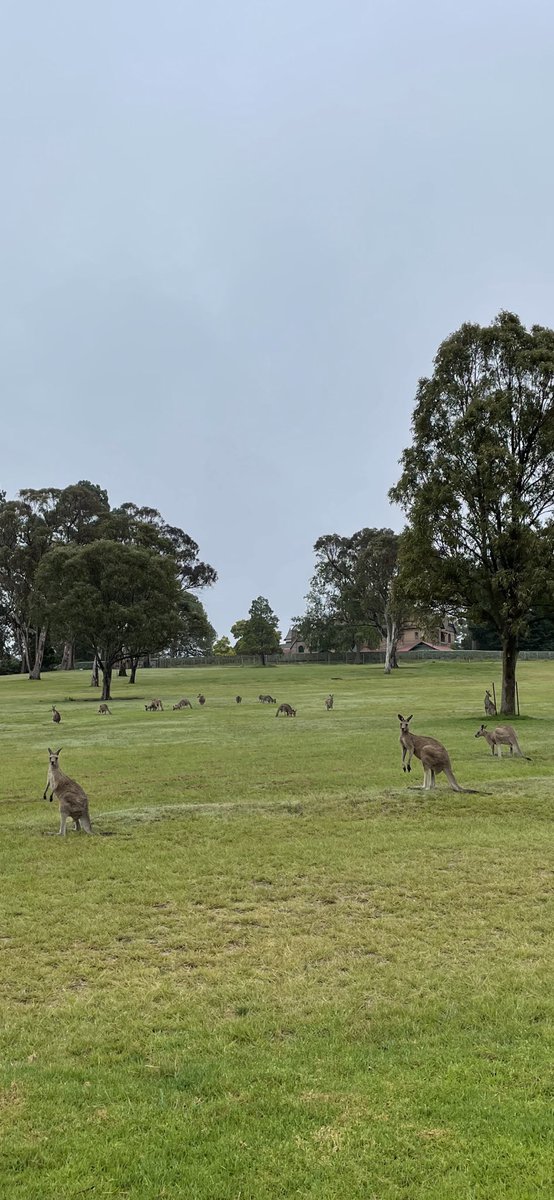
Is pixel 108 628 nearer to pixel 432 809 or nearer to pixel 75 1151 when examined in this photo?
pixel 432 809

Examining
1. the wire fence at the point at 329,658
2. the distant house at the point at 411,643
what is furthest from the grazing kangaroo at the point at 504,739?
the distant house at the point at 411,643

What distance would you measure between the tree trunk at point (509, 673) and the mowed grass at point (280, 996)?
50.4ft

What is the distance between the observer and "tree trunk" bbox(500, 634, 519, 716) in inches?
1144

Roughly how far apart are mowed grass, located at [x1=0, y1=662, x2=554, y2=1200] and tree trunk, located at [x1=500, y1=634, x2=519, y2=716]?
50.4 ft

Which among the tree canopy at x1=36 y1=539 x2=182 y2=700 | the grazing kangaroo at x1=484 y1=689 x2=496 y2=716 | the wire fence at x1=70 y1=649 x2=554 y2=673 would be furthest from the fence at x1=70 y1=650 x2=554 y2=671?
the grazing kangaroo at x1=484 y1=689 x2=496 y2=716

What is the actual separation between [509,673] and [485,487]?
7.59 metres

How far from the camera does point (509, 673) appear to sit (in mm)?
29828

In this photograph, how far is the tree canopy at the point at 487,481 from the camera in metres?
27.6

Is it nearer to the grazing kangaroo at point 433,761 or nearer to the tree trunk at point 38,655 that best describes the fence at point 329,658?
the tree trunk at point 38,655

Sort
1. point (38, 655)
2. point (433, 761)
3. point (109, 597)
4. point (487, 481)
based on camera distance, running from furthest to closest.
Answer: point (38, 655) < point (109, 597) < point (487, 481) < point (433, 761)

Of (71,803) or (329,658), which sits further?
(329,658)

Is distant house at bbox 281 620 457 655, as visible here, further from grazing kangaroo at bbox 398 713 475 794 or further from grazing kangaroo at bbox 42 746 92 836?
grazing kangaroo at bbox 42 746 92 836

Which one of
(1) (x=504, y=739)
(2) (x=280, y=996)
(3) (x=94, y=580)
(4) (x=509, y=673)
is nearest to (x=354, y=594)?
(3) (x=94, y=580)

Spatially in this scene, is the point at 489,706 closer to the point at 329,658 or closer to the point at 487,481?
the point at 487,481
